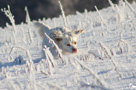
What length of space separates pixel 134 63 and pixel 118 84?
1055 mm

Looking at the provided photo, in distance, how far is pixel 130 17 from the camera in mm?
10320

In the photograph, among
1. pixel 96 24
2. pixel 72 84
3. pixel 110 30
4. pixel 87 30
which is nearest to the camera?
pixel 72 84

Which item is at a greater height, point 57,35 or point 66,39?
point 57,35

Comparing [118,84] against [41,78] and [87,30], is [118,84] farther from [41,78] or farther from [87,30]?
[87,30]

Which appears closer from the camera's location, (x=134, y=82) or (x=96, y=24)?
(x=134, y=82)

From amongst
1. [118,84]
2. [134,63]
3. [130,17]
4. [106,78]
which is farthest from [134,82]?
[130,17]

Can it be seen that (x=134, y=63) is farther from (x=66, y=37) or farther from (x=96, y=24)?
(x=96, y=24)

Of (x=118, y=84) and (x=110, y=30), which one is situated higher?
(x=110, y=30)

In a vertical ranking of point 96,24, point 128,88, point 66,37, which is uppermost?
point 96,24

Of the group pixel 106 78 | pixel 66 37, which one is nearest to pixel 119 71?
pixel 106 78

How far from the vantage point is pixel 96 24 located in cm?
1107

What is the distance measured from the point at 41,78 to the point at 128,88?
146 centimetres

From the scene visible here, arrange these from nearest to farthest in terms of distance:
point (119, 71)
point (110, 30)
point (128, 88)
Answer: point (128, 88), point (119, 71), point (110, 30)

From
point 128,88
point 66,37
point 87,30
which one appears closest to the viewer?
point 128,88
